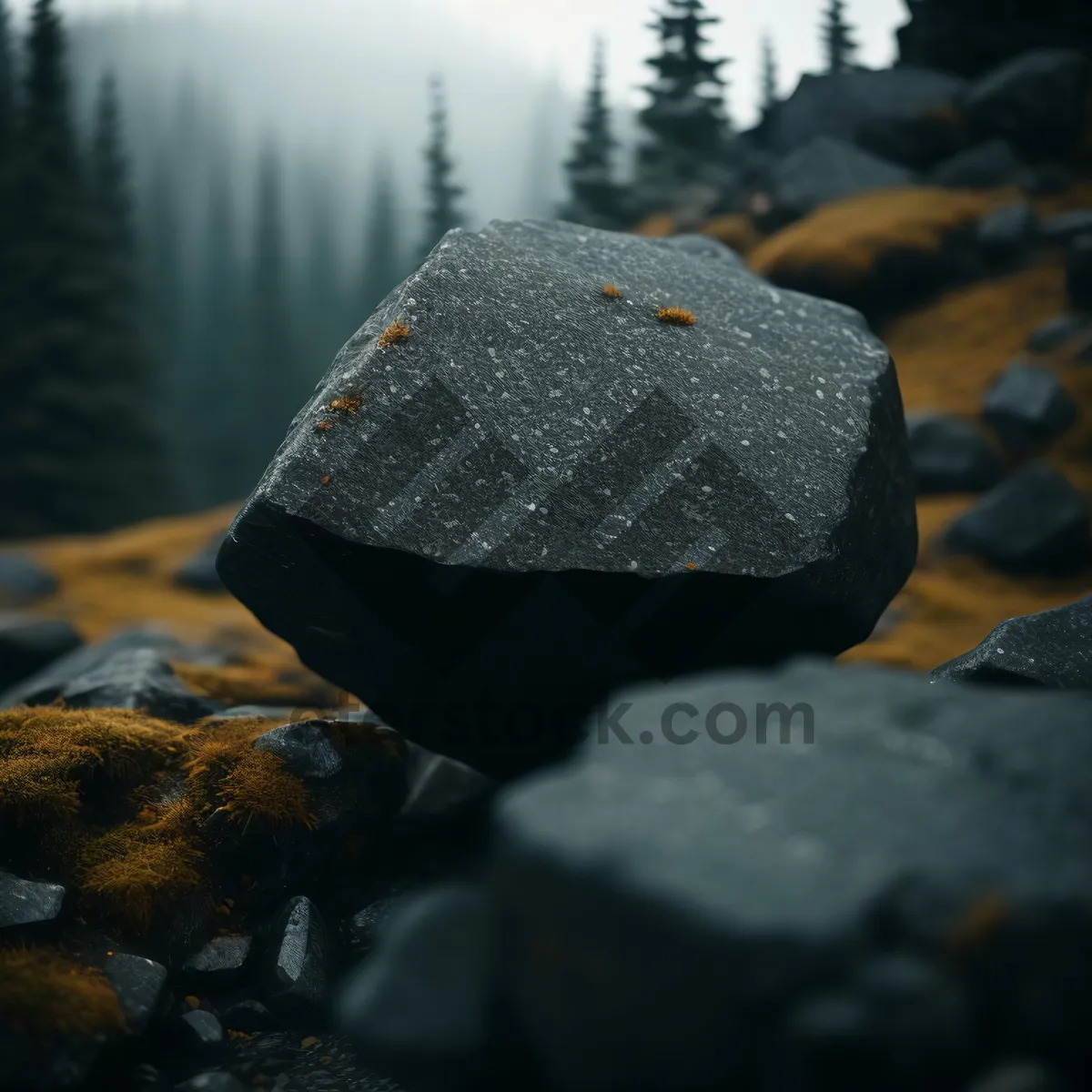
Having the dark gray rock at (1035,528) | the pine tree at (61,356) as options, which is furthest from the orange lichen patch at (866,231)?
the pine tree at (61,356)

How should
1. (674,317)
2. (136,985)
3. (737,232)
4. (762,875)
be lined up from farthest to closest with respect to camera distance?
(737,232), (674,317), (136,985), (762,875)

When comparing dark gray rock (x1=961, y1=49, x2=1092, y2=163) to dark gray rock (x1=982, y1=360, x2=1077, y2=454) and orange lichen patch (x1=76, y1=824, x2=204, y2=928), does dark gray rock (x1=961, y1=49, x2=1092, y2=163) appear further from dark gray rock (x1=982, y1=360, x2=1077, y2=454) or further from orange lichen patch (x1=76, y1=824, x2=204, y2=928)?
orange lichen patch (x1=76, y1=824, x2=204, y2=928)

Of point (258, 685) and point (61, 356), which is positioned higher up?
point (258, 685)

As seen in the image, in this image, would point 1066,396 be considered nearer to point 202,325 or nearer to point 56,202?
point 56,202

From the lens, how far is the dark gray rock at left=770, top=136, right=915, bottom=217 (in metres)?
32.9

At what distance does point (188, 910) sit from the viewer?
702cm

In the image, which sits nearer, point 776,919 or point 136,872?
point 776,919

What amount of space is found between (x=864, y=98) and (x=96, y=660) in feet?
112

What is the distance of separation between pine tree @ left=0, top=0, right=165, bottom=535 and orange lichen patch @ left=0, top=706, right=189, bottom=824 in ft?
107

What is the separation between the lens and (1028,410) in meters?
21.1

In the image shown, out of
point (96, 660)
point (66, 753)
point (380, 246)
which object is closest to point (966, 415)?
point (96, 660)

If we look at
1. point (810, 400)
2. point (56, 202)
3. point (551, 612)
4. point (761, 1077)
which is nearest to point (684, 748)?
point (761, 1077)

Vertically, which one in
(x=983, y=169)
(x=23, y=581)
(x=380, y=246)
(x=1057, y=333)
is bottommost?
(x=380, y=246)

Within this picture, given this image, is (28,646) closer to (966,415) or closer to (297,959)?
(297,959)
